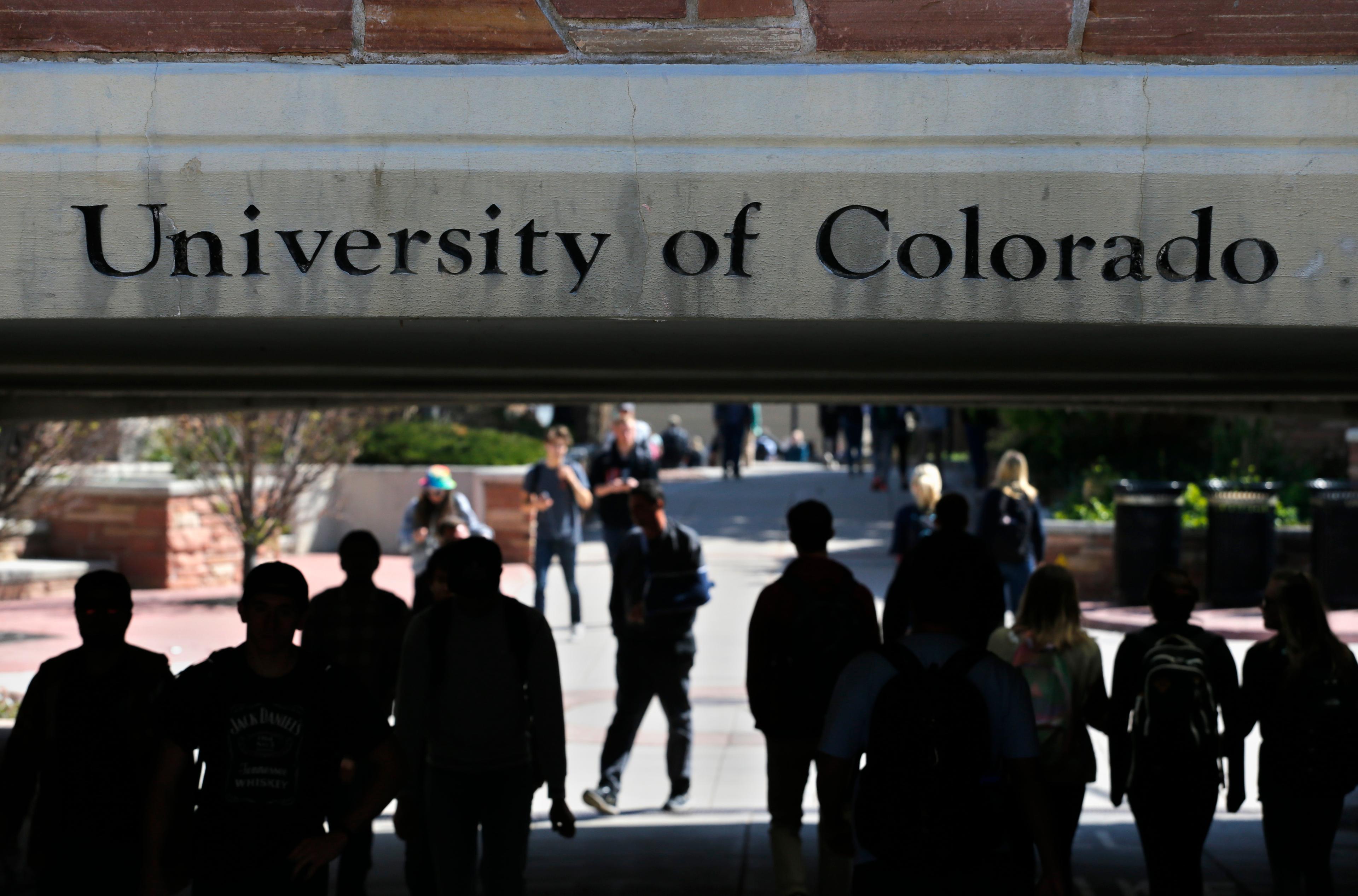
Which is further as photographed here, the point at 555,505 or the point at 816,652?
the point at 555,505

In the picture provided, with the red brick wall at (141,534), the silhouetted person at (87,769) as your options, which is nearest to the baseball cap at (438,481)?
the silhouetted person at (87,769)

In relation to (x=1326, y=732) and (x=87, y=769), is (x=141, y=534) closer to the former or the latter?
(x=87, y=769)

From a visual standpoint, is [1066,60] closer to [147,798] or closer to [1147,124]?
[1147,124]

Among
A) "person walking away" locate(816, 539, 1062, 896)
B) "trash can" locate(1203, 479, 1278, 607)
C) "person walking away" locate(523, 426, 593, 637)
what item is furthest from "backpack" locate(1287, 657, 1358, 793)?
"trash can" locate(1203, 479, 1278, 607)

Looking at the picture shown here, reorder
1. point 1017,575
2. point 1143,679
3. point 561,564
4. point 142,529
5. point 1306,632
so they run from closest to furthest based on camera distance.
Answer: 1. point 1143,679
2. point 1306,632
3. point 1017,575
4. point 561,564
5. point 142,529

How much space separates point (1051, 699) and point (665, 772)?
3806 millimetres

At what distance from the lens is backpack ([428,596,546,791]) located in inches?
215

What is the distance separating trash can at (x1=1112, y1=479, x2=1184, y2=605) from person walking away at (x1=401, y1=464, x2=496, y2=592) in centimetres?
738

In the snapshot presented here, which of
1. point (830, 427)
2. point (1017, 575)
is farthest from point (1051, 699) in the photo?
point (830, 427)

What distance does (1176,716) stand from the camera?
549cm

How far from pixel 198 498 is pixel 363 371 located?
368 inches

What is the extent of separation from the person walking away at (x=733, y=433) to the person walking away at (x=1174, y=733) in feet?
78.7

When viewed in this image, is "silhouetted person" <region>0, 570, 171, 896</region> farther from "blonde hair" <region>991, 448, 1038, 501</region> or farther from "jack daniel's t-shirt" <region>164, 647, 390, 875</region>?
"blonde hair" <region>991, 448, 1038, 501</region>

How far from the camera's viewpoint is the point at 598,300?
442 cm
